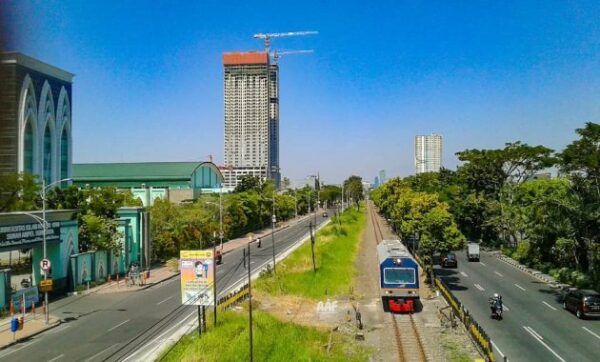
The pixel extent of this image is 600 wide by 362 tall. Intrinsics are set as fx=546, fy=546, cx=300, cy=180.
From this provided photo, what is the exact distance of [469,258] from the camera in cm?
4912

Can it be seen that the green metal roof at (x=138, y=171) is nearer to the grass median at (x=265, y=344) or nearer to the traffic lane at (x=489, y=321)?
the traffic lane at (x=489, y=321)

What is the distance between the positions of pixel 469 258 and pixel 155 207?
95.6 feet

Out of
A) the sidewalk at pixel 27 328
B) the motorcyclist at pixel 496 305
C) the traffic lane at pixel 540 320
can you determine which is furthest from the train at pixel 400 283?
the sidewalk at pixel 27 328

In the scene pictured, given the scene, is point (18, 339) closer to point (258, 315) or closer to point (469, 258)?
point (258, 315)

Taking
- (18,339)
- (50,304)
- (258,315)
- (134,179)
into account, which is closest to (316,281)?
(258,315)

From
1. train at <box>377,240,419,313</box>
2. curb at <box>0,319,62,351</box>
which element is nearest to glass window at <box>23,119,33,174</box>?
curb at <box>0,319,62,351</box>

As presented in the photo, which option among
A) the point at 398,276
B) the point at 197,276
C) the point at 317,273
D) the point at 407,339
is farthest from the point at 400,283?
the point at 317,273

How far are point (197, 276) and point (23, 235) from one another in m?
12.4

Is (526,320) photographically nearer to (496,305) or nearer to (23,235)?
(496,305)

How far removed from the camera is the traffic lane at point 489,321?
20.5 meters

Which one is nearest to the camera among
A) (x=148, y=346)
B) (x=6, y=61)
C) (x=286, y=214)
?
(x=6, y=61)

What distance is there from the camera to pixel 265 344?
2067cm

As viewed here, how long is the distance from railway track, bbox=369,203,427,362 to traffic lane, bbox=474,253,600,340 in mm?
7077

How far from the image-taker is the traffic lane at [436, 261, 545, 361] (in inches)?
808
